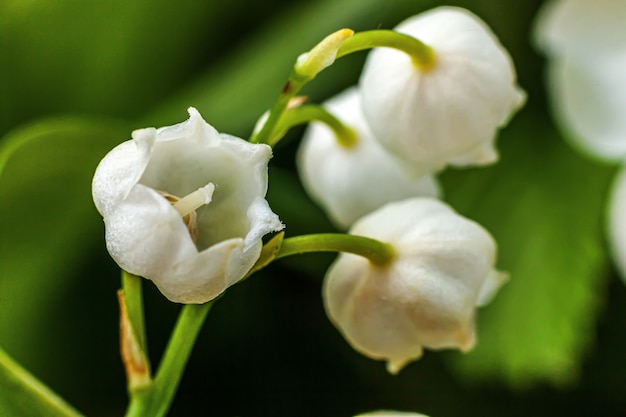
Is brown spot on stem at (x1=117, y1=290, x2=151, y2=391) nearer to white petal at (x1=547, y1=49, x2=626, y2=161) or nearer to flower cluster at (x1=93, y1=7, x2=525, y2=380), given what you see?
flower cluster at (x1=93, y1=7, x2=525, y2=380)

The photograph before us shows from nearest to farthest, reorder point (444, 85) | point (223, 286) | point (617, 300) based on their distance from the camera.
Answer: point (223, 286) < point (444, 85) < point (617, 300)

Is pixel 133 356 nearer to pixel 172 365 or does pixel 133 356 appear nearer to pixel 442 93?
pixel 172 365

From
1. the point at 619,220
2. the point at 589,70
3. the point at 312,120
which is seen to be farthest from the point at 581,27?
the point at 312,120

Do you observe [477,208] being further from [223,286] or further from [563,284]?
[223,286]

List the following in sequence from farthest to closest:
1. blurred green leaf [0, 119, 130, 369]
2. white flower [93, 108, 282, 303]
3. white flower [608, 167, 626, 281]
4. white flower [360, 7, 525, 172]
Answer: white flower [608, 167, 626, 281]
blurred green leaf [0, 119, 130, 369]
white flower [360, 7, 525, 172]
white flower [93, 108, 282, 303]

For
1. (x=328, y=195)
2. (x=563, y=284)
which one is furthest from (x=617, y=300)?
(x=328, y=195)

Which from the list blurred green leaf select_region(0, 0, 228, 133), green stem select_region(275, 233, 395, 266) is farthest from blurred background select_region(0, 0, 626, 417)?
green stem select_region(275, 233, 395, 266)
